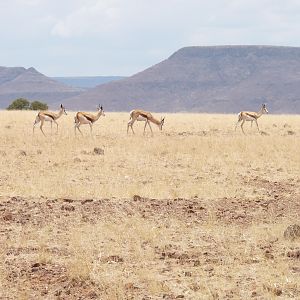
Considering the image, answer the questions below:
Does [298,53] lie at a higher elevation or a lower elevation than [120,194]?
higher

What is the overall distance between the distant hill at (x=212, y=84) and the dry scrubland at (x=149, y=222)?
4643 inches

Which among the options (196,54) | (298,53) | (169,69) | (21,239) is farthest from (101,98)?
(21,239)

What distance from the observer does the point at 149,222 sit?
11.4 meters

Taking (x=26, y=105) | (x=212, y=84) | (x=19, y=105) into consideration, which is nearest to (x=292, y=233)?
(x=19, y=105)

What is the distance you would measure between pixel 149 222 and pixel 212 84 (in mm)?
159843

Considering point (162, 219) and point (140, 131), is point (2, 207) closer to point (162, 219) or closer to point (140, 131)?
point (162, 219)

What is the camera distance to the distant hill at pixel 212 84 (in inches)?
5832

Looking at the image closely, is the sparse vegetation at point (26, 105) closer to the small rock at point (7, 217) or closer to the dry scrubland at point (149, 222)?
the dry scrubland at point (149, 222)

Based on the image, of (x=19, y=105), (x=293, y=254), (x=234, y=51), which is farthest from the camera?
(x=234, y=51)

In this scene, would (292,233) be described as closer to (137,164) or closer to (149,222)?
(149,222)

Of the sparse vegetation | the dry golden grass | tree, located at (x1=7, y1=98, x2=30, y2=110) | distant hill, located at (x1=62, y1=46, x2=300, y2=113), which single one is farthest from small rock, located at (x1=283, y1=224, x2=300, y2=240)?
distant hill, located at (x1=62, y1=46, x2=300, y2=113)

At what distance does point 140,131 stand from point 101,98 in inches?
5291

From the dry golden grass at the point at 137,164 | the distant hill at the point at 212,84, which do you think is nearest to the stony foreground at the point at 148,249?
the dry golden grass at the point at 137,164

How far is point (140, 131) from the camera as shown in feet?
102
